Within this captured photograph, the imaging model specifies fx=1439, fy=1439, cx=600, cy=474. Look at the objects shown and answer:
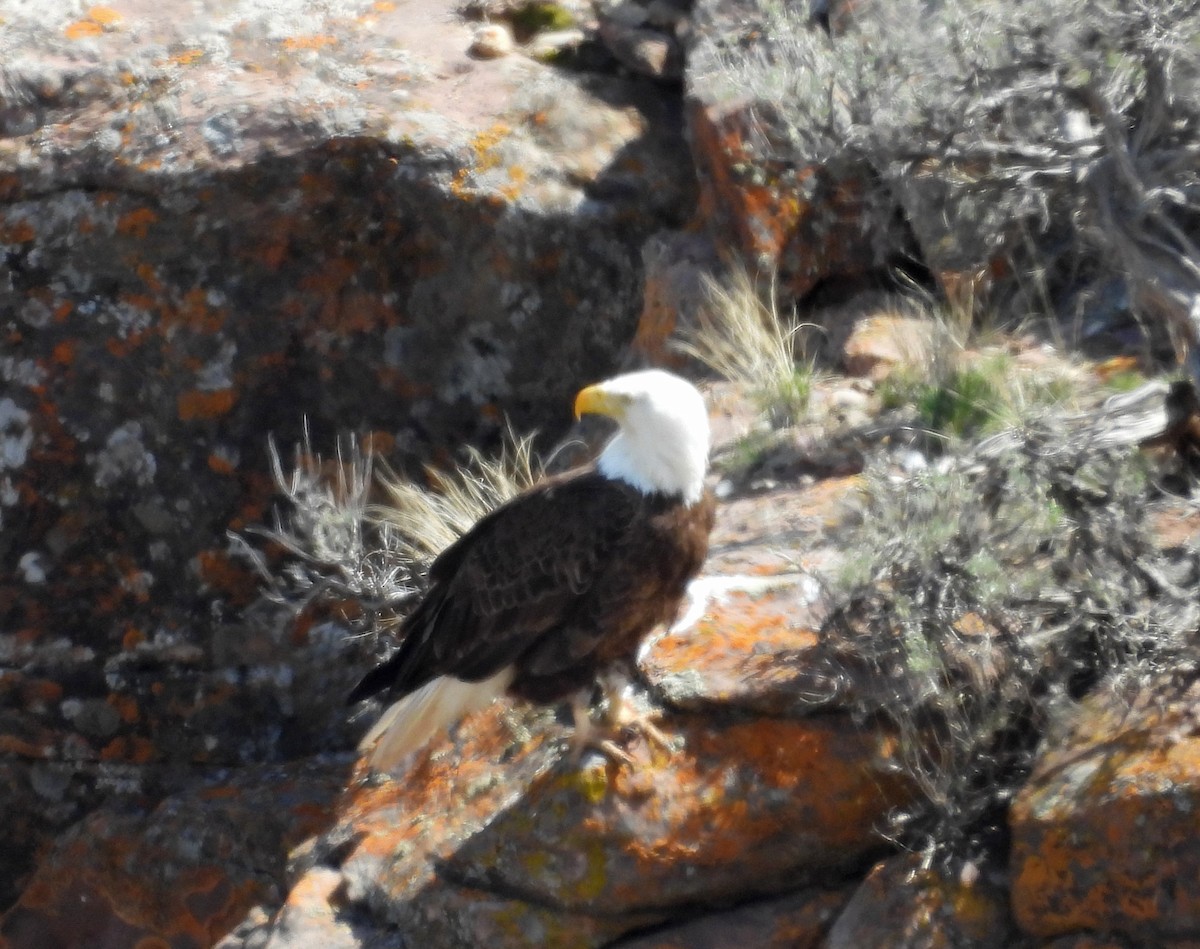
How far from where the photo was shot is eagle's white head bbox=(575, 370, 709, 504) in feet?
12.3

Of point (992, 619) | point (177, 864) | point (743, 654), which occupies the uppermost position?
point (992, 619)

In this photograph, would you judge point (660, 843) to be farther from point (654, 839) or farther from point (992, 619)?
point (992, 619)

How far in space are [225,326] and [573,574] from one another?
2.22m

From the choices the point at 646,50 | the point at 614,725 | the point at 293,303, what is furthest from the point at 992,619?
the point at 646,50

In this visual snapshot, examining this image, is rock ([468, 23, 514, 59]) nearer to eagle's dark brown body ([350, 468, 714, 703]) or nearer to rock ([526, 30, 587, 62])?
rock ([526, 30, 587, 62])

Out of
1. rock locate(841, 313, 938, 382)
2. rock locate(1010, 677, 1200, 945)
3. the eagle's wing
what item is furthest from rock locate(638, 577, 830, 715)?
rock locate(841, 313, 938, 382)

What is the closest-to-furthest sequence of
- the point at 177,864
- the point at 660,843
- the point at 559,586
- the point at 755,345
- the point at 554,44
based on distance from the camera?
1. the point at 660,843
2. the point at 559,586
3. the point at 177,864
4. the point at 755,345
5. the point at 554,44

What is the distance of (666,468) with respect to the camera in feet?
12.4

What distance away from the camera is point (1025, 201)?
15.8 ft

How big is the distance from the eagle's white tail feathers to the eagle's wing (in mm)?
43

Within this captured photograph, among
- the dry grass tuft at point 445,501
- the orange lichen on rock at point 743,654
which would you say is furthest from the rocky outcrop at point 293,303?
the dry grass tuft at point 445,501

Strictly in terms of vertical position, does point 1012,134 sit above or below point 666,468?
above

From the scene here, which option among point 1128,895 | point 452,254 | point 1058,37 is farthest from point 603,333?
point 1128,895

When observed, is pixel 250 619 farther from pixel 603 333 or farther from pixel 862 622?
pixel 862 622
